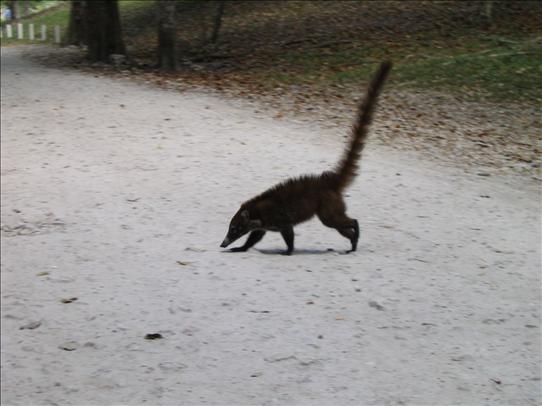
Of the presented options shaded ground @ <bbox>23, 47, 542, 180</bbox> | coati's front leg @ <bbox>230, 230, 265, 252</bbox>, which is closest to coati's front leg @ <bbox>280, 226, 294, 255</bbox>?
coati's front leg @ <bbox>230, 230, 265, 252</bbox>

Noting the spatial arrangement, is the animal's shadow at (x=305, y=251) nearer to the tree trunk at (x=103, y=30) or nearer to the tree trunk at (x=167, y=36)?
the tree trunk at (x=167, y=36)

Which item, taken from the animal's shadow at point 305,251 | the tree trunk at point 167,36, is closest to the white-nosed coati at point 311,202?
the animal's shadow at point 305,251

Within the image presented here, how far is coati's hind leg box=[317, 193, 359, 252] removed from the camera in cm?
650

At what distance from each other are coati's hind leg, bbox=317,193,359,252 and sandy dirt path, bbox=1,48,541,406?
10.7 inches

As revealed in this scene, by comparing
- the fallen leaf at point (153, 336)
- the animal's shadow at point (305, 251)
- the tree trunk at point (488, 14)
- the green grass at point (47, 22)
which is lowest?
the green grass at point (47, 22)

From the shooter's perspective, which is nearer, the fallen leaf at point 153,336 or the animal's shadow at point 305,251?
the fallen leaf at point 153,336

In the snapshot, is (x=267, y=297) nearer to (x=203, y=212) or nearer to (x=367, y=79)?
(x=203, y=212)

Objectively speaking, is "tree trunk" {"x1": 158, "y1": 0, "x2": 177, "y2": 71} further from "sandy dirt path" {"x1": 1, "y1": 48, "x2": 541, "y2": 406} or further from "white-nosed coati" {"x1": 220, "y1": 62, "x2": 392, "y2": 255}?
"white-nosed coati" {"x1": 220, "y1": 62, "x2": 392, "y2": 255}

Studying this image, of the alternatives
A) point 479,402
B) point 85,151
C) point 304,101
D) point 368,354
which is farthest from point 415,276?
point 304,101

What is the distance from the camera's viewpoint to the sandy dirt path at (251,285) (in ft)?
14.7

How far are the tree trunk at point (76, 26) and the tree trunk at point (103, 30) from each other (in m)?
4.30

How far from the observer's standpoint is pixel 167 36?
691 inches

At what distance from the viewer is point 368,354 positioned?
4.77m

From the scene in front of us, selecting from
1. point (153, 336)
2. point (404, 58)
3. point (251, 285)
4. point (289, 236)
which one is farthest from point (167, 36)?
point (153, 336)
